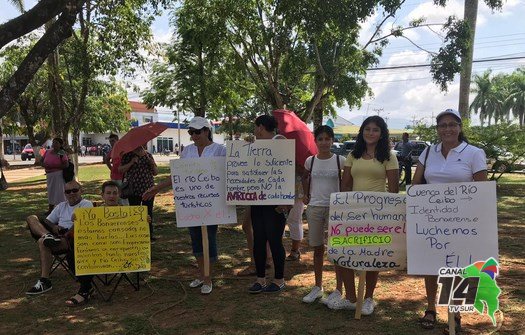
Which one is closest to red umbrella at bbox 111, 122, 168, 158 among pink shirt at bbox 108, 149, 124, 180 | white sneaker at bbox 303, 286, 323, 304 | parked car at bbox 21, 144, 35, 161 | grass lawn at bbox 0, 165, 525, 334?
pink shirt at bbox 108, 149, 124, 180

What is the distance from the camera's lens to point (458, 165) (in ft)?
11.3

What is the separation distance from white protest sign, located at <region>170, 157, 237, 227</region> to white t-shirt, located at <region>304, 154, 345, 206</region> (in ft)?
3.03

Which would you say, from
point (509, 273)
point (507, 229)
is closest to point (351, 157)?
point (509, 273)

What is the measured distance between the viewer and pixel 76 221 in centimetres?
453

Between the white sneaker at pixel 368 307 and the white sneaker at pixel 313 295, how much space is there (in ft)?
1.71

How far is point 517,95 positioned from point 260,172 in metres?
75.3

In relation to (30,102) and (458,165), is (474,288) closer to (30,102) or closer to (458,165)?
(458,165)

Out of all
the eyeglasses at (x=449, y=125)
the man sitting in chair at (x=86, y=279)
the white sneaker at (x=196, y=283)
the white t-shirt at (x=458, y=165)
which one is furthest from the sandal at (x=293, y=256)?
the eyeglasses at (x=449, y=125)

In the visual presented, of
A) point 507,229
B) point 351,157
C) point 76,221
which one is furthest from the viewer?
point 507,229

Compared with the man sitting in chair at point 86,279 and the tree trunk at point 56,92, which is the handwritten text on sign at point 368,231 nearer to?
the man sitting in chair at point 86,279

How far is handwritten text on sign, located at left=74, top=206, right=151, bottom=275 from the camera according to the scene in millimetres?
4500

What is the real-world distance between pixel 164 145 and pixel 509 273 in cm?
6906

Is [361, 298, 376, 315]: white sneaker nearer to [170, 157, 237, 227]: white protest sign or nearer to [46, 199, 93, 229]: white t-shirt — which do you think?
[170, 157, 237, 227]: white protest sign

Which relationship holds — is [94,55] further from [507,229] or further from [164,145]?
[164,145]
